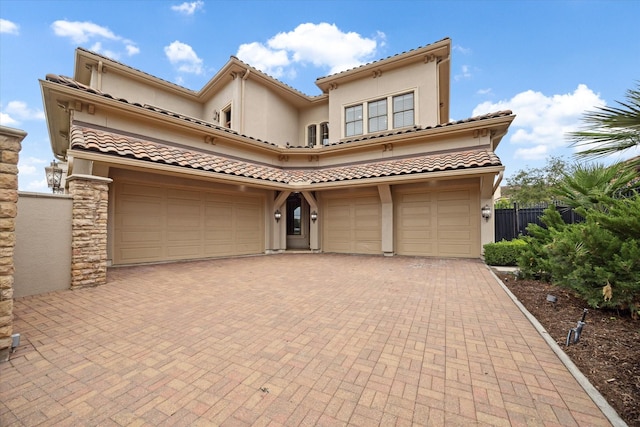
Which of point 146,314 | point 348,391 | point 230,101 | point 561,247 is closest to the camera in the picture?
point 348,391

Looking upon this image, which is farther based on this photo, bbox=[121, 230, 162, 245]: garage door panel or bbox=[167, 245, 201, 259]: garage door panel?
bbox=[167, 245, 201, 259]: garage door panel

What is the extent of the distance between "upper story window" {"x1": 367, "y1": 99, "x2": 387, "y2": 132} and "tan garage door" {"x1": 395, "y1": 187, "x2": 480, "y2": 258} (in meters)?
3.99

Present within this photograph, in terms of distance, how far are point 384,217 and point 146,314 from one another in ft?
29.4

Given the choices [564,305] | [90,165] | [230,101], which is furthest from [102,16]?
[564,305]

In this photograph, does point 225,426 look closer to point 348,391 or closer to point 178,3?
point 348,391

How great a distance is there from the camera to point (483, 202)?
950 cm

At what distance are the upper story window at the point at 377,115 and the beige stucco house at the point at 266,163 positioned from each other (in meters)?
0.06

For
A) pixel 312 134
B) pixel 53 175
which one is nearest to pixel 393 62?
pixel 312 134

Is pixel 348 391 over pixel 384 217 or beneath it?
beneath

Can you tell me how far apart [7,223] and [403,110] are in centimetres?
1315

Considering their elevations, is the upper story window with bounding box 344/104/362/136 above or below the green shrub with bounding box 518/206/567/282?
above

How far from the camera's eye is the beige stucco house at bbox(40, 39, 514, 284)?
7.71 meters

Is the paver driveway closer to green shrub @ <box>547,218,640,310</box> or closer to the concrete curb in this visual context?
the concrete curb

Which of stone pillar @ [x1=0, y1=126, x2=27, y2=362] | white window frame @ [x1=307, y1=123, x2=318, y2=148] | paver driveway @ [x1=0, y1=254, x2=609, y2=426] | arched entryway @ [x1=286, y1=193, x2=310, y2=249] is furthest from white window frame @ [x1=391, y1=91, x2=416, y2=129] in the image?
stone pillar @ [x1=0, y1=126, x2=27, y2=362]
